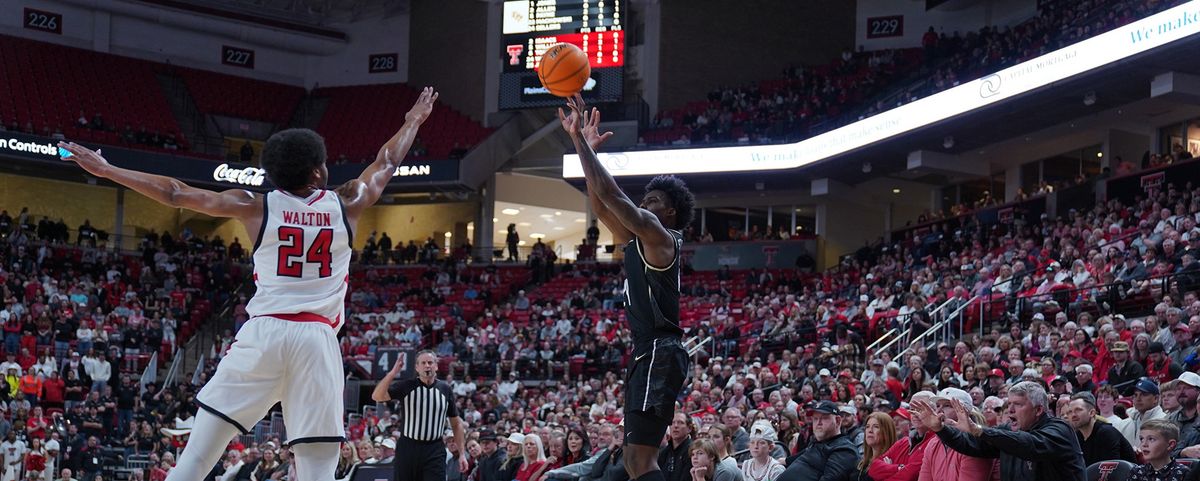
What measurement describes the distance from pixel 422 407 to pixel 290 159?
5.06 m

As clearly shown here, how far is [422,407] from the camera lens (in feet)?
33.5

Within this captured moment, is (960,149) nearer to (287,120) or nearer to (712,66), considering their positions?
(712,66)

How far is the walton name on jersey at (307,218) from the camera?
532 cm

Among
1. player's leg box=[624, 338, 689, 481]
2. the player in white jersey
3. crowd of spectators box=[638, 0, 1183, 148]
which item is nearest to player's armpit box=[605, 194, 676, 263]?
player's leg box=[624, 338, 689, 481]

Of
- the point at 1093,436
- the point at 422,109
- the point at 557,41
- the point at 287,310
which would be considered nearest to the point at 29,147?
the point at 557,41

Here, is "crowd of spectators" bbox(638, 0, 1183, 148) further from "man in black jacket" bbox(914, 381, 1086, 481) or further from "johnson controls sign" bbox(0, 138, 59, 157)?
"man in black jacket" bbox(914, 381, 1086, 481)

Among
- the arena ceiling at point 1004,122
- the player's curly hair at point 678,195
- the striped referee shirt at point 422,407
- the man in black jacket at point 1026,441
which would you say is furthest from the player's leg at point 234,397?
the arena ceiling at point 1004,122

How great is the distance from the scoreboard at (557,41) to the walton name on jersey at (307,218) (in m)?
26.7

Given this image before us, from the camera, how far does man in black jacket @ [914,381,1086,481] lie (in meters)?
7.14

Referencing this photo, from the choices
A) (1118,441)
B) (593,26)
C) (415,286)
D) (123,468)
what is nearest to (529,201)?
(415,286)

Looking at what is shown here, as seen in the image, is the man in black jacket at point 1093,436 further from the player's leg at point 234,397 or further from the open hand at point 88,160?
the open hand at point 88,160

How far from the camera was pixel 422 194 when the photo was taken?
40.6 meters

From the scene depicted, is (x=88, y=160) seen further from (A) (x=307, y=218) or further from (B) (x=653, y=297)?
(B) (x=653, y=297)

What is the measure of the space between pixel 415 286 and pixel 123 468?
14244 millimetres
